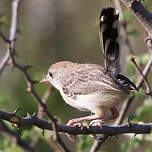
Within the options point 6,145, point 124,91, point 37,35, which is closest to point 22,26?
point 37,35

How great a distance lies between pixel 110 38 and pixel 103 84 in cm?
54

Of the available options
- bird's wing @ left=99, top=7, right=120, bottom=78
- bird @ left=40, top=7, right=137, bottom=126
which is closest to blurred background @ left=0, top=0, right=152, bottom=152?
bird @ left=40, top=7, right=137, bottom=126

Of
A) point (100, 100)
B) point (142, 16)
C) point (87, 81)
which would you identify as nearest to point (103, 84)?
point (100, 100)

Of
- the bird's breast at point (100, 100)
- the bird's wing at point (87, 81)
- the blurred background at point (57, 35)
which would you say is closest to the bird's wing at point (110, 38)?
the bird's wing at point (87, 81)

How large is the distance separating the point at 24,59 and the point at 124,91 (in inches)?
266

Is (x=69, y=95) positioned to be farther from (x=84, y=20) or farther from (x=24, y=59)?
(x=84, y=20)

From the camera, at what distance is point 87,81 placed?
19.0 ft

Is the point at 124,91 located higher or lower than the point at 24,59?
higher

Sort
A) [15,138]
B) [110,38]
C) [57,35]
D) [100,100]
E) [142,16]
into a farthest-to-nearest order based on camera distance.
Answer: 1. [57,35]
2. [100,100]
3. [110,38]
4. [142,16]
5. [15,138]

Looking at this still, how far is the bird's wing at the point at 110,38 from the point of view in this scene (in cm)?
477

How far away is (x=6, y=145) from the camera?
645cm

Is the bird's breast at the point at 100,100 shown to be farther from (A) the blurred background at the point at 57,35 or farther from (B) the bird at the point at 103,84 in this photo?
(A) the blurred background at the point at 57,35

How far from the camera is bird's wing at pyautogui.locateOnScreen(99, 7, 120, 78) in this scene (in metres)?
4.77

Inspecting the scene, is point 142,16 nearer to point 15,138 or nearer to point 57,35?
point 15,138
